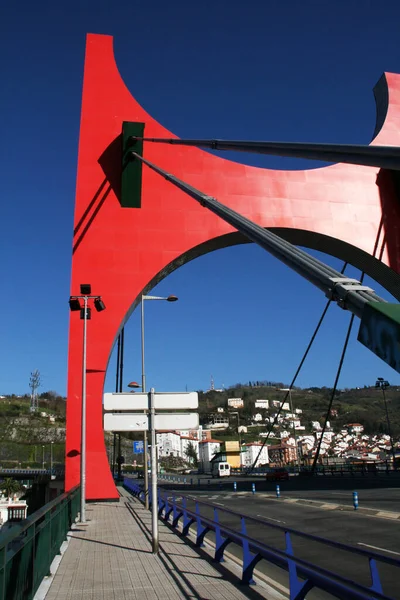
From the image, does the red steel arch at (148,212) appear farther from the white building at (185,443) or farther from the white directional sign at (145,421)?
the white building at (185,443)

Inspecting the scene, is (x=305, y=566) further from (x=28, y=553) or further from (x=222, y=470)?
(x=222, y=470)

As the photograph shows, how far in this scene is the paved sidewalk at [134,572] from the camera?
514 centimetres

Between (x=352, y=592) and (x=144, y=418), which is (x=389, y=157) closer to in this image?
(x=352, y=592)

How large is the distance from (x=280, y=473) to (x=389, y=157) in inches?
1274

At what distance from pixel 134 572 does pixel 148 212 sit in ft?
37.2

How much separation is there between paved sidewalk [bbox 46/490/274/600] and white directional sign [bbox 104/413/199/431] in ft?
5.46

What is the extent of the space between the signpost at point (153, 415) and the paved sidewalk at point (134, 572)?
24.4 inches

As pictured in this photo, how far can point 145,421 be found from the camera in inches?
298

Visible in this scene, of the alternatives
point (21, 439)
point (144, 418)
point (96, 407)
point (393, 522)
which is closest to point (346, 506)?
point (393, 522)

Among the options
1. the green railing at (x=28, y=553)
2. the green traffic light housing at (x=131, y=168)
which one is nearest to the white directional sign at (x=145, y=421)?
the green railing at (x=28, y=553)

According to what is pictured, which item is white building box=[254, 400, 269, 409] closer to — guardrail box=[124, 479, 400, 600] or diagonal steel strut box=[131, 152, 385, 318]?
guardrail box=[124, 479, 400, 600]

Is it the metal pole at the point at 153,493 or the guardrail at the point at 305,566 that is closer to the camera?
the guardrail at the point at 305,566

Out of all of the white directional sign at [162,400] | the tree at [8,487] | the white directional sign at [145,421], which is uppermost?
the white directional sign at [162,400]

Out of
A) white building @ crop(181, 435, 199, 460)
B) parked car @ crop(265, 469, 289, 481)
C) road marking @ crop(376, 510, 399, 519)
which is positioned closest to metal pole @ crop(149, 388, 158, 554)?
road marking @ crop(376, 510, 399, 519)
